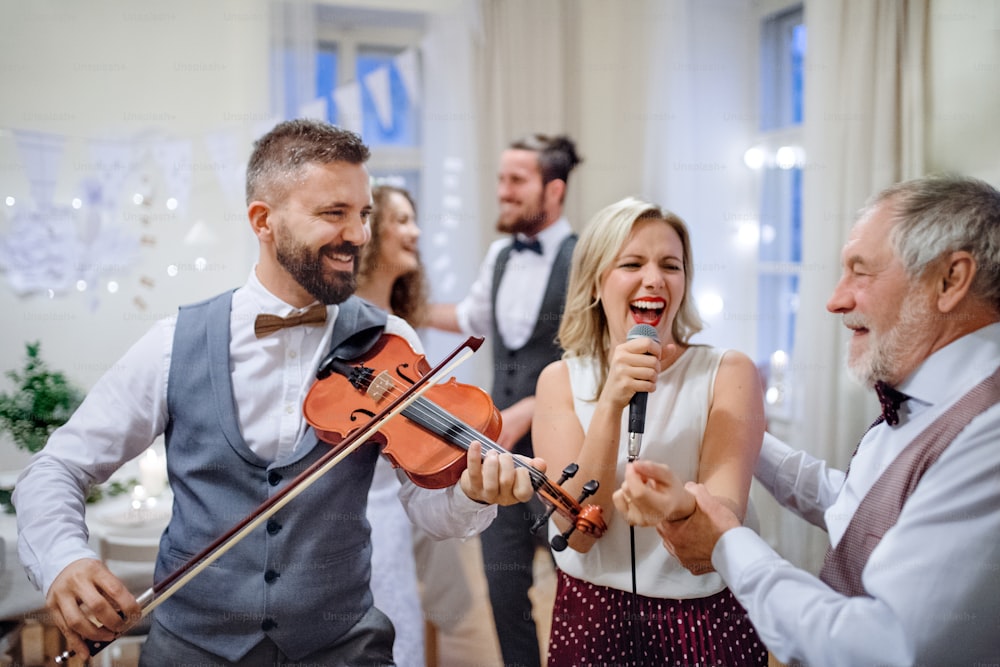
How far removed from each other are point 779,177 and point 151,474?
2.55 m

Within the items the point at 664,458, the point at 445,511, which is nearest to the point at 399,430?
the point at 445,511

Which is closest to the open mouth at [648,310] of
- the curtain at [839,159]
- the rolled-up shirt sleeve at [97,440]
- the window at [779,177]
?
the curtain at [839,159]

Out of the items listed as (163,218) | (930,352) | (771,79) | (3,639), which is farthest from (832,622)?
(771,79)

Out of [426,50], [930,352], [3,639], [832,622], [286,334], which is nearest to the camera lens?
[832,622]

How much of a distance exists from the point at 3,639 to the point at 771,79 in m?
3.18

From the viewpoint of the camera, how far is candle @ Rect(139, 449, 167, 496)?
2438 millimetres

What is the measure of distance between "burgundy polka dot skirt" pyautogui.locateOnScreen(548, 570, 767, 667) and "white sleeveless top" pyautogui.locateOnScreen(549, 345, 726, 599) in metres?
0.03

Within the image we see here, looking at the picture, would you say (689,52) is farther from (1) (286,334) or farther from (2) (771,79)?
(1) (286,334)

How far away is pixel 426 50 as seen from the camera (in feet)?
11.7

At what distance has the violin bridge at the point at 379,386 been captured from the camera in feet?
5.72

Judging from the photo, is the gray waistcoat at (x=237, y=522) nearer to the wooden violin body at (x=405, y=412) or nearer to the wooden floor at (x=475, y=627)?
the wooden violin body at (x=405, y=412)

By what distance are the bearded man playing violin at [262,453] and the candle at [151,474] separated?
2.22 feet

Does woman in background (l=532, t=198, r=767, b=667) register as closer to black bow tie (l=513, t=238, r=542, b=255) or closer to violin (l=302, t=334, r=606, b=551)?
violin (l=302, t=334, r=606, b=551)

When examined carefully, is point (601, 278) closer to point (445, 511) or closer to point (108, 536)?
point (445, 511)
